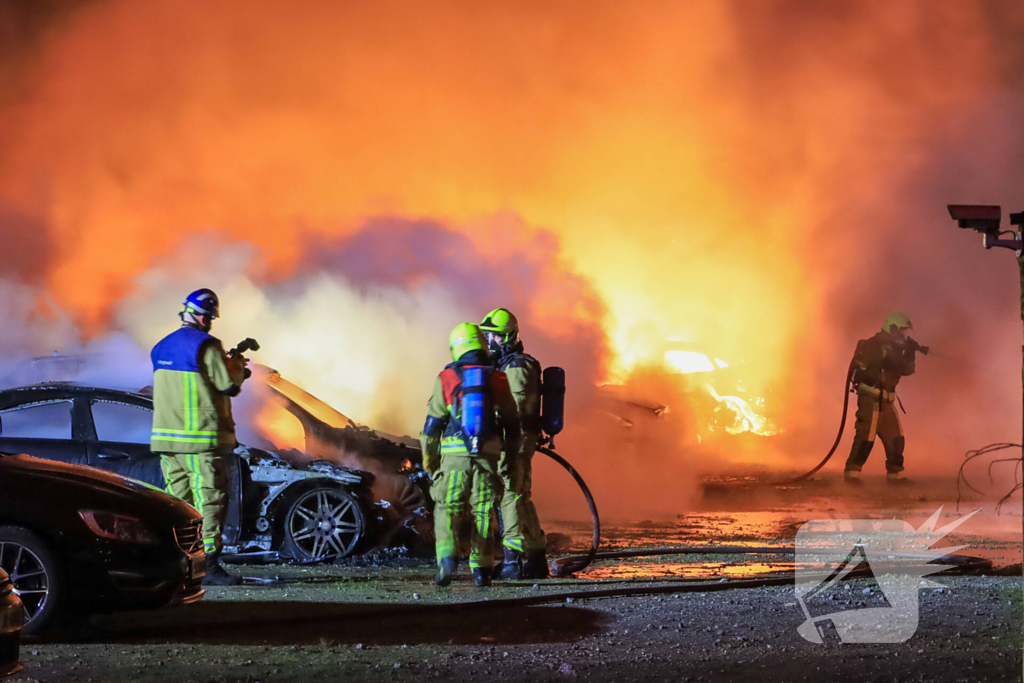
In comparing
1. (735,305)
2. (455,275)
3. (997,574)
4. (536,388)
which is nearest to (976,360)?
(735,305)

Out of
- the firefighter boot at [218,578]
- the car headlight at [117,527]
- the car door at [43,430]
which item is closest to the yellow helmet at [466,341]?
the firefighter boot at [218,578]

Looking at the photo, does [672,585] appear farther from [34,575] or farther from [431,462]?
[34,575]

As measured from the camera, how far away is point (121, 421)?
27.4 ft

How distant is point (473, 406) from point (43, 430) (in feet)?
11.4

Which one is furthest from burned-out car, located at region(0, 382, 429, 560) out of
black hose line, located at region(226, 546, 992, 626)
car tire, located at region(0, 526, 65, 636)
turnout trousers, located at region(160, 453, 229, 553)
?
car tire, located at region(0, 526, 65, 636)

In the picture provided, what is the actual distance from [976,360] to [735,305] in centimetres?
537

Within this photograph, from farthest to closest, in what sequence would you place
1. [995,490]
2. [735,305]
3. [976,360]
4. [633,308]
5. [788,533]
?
[735,305], [633,308], [976,360], [995,490], [788,533]

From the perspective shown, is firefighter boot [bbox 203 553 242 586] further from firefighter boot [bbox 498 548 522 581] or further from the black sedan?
firefighter boot [bbox 498 548 522 581]

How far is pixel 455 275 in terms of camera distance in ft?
51.6

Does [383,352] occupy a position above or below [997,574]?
above

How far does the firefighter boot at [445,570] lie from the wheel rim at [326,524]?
4.00 feet

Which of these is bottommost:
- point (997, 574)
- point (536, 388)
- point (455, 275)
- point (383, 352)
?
point (997, 574)

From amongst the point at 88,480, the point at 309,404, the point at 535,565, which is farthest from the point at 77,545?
the point at 309,404

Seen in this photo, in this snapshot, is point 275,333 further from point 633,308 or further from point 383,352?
point 633,308
